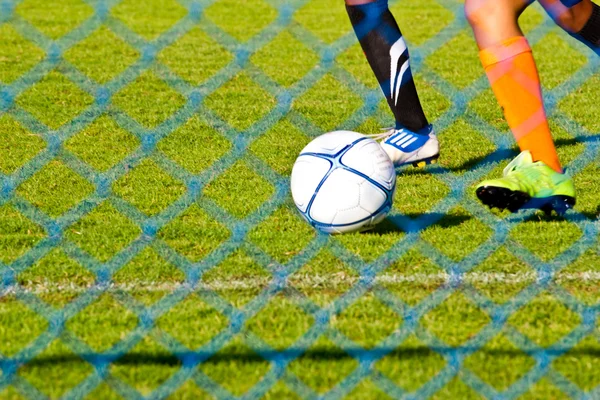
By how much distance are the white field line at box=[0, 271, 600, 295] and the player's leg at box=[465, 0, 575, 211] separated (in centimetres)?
43

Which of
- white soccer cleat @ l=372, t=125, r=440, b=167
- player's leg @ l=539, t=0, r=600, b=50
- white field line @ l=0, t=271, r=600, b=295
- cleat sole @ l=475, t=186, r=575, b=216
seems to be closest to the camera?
white field line @ l=0, t=271, r=600, b=295

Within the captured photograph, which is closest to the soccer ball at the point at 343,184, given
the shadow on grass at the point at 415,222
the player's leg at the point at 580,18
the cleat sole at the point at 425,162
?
the shadow on grass at the point at 415,222

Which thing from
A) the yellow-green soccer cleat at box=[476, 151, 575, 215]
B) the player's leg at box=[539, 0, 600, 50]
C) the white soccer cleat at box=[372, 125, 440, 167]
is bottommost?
the white soccer cleat at box=[372, 125, 440, 167]

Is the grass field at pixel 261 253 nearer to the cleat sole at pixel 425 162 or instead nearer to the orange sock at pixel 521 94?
→ the cleat sole at pixel 425 162

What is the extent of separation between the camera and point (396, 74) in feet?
14.6

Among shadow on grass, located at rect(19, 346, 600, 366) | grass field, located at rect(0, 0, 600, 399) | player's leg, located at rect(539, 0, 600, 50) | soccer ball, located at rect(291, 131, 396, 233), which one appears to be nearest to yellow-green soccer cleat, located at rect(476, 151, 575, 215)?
grass field, located at rect(0, 0, 600, 399)

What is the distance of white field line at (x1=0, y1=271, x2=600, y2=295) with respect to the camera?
3129 millimetres

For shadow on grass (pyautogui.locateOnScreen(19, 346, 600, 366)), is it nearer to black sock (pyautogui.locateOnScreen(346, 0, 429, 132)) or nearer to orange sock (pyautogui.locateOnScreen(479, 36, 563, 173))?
orange sock (pyautogui.locateOnScreen(479, 36, 563, 173))

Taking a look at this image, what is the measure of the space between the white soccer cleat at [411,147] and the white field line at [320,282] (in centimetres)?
121

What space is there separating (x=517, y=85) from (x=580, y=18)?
592 mm

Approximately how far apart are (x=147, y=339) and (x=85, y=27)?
6.06 metres

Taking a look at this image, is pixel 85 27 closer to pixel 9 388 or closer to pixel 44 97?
pixel 44 97

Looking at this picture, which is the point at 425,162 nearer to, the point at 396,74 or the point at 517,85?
the point at 396,74

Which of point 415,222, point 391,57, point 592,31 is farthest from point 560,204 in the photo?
point 391,57
